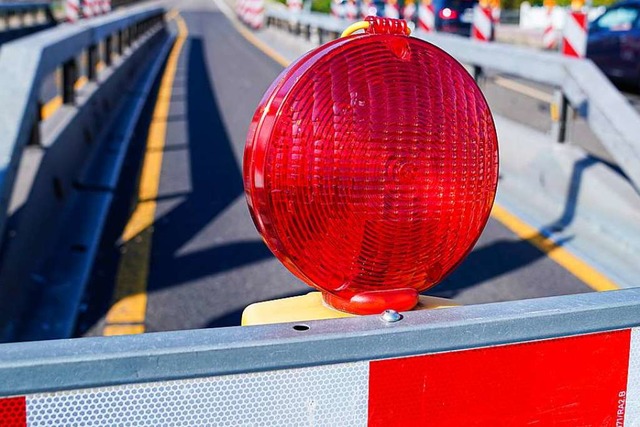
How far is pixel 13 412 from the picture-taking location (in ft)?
3.90

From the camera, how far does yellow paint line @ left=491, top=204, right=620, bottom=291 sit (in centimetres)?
486

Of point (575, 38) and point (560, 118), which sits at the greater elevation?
point (575, 38)

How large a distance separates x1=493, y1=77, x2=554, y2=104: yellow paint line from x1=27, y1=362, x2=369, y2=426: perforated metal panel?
1353cm

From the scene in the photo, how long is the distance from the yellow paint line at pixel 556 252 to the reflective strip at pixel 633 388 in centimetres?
297

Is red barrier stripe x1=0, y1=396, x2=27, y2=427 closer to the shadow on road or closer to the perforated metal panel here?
the perforated metal panel

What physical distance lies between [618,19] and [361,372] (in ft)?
54.0

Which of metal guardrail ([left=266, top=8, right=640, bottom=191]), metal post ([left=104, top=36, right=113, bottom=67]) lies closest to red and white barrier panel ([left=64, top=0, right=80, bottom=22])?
metal post ([left=104, top=36, right=113, bottom=67])

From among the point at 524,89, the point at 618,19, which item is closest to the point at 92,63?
the point at 524,89

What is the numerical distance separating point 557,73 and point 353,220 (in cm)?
474

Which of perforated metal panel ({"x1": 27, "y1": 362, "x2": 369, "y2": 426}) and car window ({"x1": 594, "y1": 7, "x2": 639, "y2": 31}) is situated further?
car window ({"x1": 594, "y1": 7, "x2": 639, "y2": 31})

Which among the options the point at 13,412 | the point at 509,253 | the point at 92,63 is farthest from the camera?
the point at 92,63

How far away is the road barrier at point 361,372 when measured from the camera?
3.94ft

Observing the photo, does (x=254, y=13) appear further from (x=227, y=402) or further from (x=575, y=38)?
(x=227, y=402)

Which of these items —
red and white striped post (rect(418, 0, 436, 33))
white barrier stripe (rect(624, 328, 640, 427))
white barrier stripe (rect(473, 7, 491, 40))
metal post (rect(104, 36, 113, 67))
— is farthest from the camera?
Result: red and white striped post (rect(418, 0, 436, 33))
